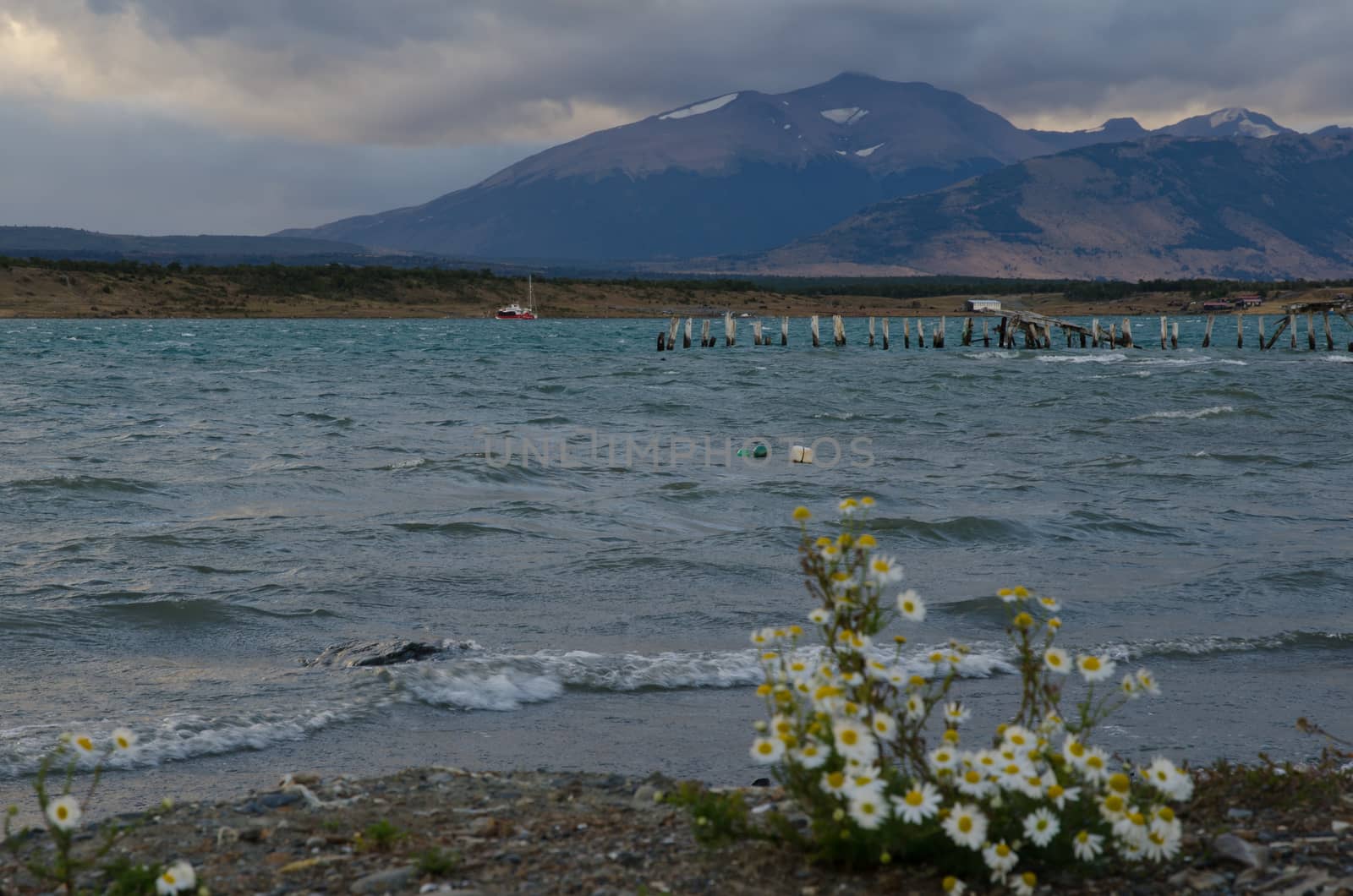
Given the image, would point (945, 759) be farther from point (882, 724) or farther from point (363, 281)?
point (363, 281)

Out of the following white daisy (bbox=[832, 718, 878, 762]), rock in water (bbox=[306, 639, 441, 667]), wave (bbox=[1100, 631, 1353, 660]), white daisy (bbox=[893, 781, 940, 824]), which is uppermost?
white daisy (bbox=[832, 718, 878, 762])

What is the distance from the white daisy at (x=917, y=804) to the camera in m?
4.16

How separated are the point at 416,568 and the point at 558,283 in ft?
530

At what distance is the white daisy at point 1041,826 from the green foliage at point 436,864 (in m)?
2.33

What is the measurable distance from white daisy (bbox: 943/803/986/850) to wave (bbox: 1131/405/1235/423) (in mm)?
29618

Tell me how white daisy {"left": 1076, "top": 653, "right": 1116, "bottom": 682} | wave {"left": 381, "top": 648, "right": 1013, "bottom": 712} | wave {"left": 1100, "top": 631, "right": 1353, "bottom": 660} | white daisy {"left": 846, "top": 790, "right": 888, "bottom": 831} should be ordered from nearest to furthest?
white daisy {"left": 846, "top": 790, "right": 888, "bottom": 831} < white daisy {"left": 1076, "top": 653, "right": 1116, "bottom": 682} < wave {"left": 381, "top": 648, "right": 1013, "bottom": 712} < wave {"left": 1100, "top": 631, "right": 1353, "bottom": 660}

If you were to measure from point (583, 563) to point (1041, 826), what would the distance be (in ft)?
33.2

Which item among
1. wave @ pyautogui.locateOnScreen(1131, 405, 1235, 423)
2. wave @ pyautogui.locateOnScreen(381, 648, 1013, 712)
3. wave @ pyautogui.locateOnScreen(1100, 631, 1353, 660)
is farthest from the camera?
wave @ pyautogui.locateOnScreen(1131, 405, 1235, 423)

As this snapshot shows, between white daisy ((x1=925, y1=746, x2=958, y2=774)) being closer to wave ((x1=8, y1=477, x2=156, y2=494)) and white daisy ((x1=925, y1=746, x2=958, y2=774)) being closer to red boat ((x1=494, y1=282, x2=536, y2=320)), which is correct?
wave ((x1=8, y1=477, x2=156, y2=494))

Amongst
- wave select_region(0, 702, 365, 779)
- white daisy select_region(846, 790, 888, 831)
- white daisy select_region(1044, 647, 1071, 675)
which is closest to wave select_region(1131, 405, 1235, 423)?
wave select_region(0, 702, 365, 779)

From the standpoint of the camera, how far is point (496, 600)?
490 inches

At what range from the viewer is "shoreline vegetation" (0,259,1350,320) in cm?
12975

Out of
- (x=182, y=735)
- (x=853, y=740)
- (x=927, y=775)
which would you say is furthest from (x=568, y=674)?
(x=853, y=740)

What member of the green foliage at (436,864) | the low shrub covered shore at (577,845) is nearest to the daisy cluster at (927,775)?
the low shrub covered shore at (577,845)
